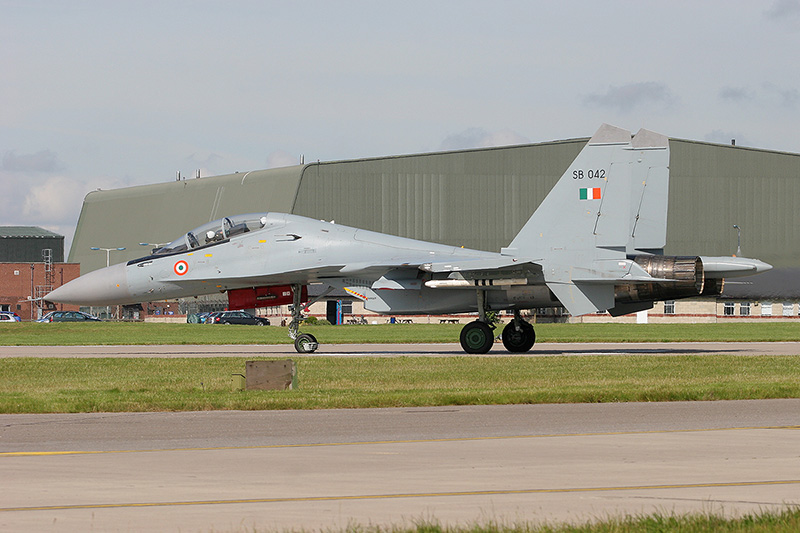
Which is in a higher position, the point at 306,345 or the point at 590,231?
the point at 590,231

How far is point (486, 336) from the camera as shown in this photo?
29.3 metres

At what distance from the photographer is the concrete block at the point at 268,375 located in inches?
716

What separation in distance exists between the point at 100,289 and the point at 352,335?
1818cm

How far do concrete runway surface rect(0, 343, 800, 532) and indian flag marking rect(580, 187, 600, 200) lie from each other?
14299mm

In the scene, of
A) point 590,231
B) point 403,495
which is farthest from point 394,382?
point 403,495

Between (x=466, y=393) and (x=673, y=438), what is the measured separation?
18.9 feet

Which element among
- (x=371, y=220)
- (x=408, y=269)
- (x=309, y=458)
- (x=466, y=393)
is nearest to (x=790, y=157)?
(x=371, y=220)

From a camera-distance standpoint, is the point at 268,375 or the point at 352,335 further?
the point at 352,335

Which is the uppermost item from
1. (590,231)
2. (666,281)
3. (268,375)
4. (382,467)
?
(590,231)

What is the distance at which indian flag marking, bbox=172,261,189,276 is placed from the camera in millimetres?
29844

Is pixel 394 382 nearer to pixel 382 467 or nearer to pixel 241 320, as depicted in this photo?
pixel 382 467

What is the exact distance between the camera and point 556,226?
2848 cm

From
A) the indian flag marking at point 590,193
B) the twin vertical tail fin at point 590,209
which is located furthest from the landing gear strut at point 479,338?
the indian flag marking at point 590,193

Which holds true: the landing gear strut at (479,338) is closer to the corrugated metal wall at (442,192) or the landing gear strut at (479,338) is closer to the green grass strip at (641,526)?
the green grass strip at (641,526)
